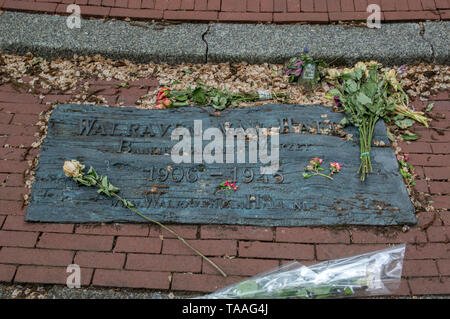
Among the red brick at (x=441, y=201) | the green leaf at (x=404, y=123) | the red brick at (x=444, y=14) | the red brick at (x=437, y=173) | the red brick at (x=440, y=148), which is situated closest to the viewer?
the red brick at (x=441, y=201)

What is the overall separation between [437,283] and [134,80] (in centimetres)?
252

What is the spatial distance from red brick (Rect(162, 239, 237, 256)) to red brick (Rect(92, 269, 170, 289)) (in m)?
0.15

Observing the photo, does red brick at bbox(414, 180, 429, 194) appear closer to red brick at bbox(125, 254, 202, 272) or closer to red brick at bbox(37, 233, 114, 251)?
red brick at bbox(125, 254, 202, 272)

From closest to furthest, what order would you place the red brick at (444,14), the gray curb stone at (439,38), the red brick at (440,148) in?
the red brick at (440,148) < the gray curb stone at (439,38) < the red brick at (444,14)

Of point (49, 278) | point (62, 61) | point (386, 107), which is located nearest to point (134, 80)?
point (62, 61)

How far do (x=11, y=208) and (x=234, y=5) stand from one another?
2.43 metres

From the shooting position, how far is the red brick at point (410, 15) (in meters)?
3.59

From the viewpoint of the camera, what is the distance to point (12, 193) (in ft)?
8.93

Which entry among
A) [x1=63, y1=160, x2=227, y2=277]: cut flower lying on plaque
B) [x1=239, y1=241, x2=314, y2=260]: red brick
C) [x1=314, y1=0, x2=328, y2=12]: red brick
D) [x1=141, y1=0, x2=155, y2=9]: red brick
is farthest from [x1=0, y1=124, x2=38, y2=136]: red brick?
[x1=314, y1=0, x2=328, y2=12]: red brick

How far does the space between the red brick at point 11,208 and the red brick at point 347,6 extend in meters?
2.97

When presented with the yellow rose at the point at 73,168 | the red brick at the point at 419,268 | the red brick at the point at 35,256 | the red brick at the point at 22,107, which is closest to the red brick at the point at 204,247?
the red brick at the point at 35,256

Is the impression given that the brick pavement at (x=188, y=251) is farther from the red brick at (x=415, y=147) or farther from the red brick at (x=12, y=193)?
the red brick at (x=415, y=147)

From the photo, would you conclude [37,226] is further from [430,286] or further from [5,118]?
[430,286]

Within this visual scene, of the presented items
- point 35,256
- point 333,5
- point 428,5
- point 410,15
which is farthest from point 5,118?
point 428,5
